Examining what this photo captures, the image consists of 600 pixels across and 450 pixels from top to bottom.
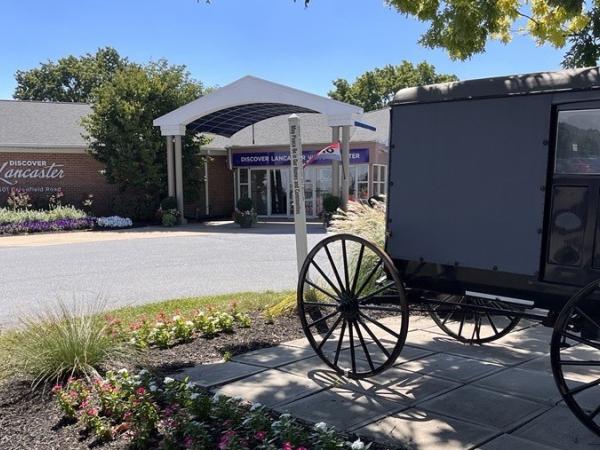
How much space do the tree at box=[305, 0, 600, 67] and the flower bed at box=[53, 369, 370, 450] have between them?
569 centimetres

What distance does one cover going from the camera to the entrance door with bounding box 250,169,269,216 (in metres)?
28.4

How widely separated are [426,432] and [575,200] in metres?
1.76

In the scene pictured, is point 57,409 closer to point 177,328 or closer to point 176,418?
point 176,418

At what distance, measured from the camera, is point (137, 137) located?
23.2 m

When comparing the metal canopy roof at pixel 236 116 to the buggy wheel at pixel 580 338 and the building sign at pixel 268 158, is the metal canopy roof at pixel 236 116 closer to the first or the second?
the building sign at pixel 268 158

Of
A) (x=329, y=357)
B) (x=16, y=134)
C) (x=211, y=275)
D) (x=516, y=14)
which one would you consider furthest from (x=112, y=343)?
(x=16, y=134)

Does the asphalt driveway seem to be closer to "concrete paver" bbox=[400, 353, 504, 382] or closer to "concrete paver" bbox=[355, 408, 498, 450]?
"concrete paver" bbox=[400, 353, 504, 382]

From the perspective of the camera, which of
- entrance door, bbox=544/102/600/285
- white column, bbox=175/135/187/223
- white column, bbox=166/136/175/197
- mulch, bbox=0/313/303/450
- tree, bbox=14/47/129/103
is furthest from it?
tree, bbox=14/47/129/103

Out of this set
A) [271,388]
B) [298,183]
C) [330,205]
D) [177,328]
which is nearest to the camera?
[271,388]

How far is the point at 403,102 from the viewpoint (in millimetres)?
4672

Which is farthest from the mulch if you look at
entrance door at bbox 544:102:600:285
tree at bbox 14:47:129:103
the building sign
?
tree at bbox 14:47:129:103

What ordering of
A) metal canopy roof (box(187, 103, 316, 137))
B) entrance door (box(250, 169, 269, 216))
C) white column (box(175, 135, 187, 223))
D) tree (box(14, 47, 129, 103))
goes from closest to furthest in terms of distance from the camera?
metal canopy roof (box(187, 103, 316, 137)), white column (box(175, 135, 187, 223)), entrance door (box(250, 169, 269, 216)), tree (box(14, 47, 129, 103))

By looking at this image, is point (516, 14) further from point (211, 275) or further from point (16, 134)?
point (16, 134)

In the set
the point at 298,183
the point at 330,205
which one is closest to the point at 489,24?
the point at 298,183
